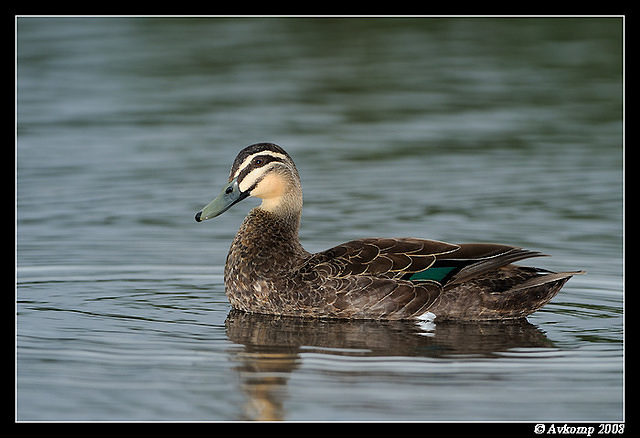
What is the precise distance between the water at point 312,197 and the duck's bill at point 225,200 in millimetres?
842

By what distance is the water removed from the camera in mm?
8906

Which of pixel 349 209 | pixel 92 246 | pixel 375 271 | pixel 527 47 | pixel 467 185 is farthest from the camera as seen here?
pixel 527 47

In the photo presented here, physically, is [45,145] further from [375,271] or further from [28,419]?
[28,419]

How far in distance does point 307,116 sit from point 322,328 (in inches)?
416

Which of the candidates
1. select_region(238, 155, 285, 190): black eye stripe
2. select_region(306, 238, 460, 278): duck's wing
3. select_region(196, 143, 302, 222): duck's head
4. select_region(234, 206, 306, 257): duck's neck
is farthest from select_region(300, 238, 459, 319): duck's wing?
select_region(238, 155, 285, 190): black eye stripe

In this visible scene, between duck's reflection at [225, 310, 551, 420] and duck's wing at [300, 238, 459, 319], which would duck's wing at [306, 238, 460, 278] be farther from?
duck's reflection at [225, 310, 551, 420]

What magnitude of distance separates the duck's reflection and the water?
3cm

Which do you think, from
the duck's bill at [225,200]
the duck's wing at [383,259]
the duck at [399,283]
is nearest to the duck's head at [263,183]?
the duck's bill at [225,200]

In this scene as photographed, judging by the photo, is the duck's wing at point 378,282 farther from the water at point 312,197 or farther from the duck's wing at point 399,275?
the water at point 312,197

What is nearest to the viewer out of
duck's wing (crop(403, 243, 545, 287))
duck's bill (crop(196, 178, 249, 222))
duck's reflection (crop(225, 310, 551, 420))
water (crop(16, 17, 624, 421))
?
water (crop(16, 17, 624, 421))

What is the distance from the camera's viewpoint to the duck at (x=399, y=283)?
11.0 meters

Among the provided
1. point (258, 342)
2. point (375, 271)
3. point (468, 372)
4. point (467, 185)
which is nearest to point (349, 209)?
point (467, 185)

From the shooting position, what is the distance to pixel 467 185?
16438mm

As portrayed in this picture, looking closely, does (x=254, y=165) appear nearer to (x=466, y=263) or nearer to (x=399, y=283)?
(x=399, y=283)
